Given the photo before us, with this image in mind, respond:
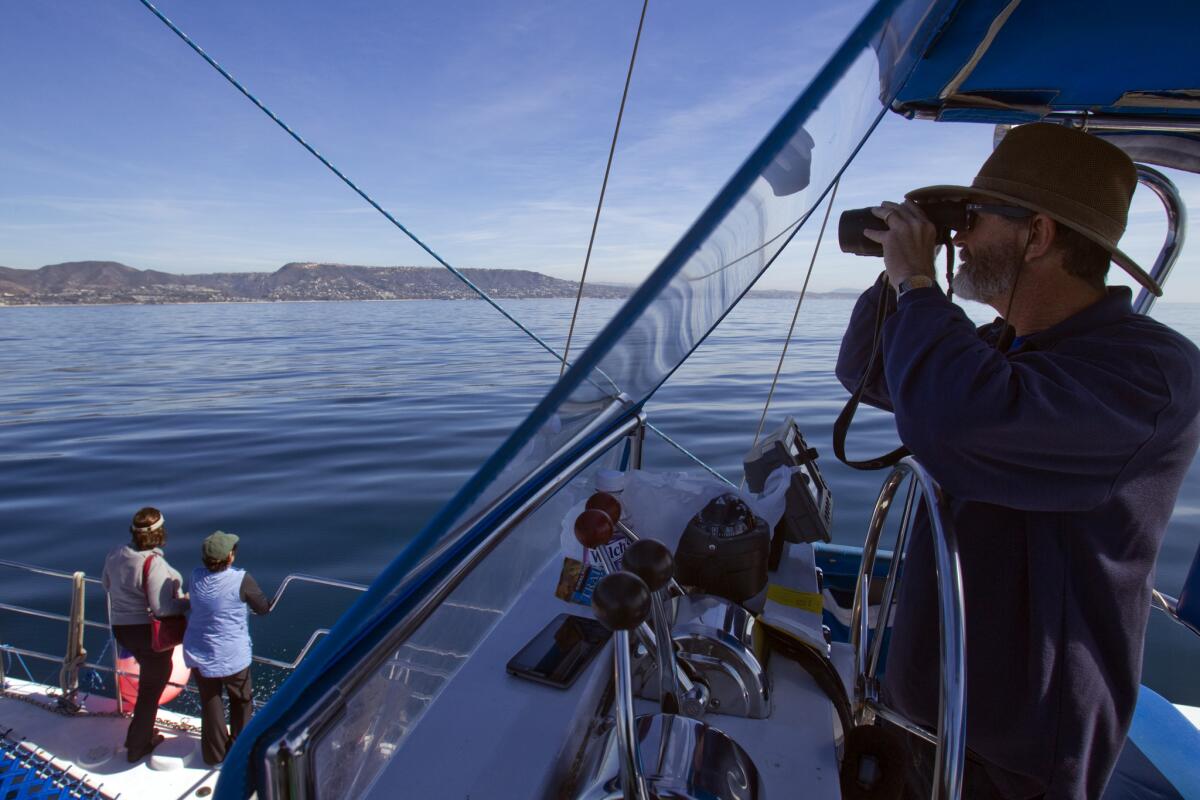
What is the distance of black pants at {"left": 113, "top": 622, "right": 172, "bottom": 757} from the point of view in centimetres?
415

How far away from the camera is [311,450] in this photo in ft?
28.2

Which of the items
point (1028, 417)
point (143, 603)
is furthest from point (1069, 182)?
point (143, 603)

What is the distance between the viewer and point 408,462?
25.9 ft

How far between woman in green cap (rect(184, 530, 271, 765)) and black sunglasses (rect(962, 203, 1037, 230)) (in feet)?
13.0

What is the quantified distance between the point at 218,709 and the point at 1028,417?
4.62 metres

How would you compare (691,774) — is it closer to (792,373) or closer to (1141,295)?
(1141,295)

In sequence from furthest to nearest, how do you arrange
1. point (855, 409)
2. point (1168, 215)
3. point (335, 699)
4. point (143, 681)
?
point (143, 681) → point (1168, 215) → point (855, 409) → point (335, 699)

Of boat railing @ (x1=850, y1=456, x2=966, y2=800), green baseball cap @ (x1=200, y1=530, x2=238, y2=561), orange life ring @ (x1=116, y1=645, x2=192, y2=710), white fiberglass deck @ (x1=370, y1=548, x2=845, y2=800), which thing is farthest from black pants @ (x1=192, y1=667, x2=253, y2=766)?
boat railing @ (x1=850, y1=456, x2=966, y2=800)

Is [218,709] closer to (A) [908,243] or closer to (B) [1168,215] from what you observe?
(A) [908,243]

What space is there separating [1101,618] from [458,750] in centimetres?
93

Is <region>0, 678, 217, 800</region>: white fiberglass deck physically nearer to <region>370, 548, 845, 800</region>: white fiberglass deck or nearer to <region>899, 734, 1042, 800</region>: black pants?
<region>370, 548, 845, 800</region>: white fiberglass deck

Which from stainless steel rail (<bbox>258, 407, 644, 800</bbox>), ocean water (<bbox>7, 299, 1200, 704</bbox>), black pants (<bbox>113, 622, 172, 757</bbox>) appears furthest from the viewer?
ocean water (<bbox>7, 299, 1200, 704</bbox>)

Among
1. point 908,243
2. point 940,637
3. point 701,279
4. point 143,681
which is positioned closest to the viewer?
point 701,279

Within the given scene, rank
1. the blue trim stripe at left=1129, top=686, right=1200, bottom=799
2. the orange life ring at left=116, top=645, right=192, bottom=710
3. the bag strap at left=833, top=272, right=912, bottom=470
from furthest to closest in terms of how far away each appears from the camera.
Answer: the orange life ring at left=116, top=645, right=192, bottom=710
the blue trim stripe at left=1129, top=686, right=1200, bottom=799
the bag strap at left=833, top=272, right=912, bottom=470
